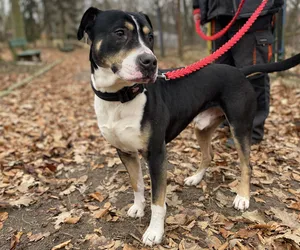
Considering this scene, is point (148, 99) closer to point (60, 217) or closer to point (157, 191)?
point (157, 191)

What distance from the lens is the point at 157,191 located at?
102 inches

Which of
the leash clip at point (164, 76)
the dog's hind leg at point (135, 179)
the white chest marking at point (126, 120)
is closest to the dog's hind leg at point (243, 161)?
the leash clip at point (164, 76)

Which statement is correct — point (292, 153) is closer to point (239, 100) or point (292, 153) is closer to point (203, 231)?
point (239, 100)

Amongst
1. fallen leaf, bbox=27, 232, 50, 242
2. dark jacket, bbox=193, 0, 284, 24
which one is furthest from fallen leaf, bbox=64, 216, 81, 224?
dark jacket, bbox=193, 0, 284, 24

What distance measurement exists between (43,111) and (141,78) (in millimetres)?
5397

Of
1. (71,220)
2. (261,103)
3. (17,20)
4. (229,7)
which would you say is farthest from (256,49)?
(17,20)

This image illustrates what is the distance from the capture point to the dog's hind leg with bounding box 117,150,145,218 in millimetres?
2932

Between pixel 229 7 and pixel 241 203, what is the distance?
93.0 inches

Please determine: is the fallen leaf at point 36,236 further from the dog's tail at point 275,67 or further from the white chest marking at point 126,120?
the dog's tail at point 275,67

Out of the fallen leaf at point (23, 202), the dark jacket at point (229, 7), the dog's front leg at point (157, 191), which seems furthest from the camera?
the dark jacket at point (229, 7)

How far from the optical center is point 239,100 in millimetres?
3041

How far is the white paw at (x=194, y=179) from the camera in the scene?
3572mm

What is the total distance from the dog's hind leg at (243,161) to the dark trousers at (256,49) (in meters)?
1.31

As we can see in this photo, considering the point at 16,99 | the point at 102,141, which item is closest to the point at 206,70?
the point at 102,141
